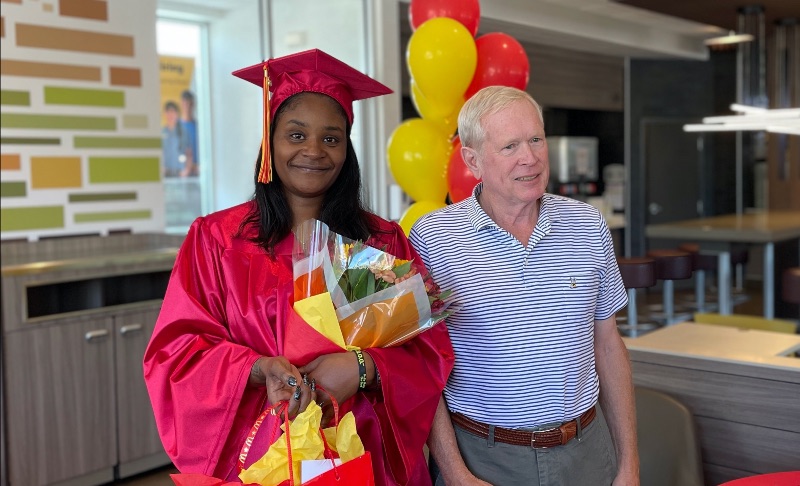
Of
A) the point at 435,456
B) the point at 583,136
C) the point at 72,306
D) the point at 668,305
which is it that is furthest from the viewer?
the point at 583,136

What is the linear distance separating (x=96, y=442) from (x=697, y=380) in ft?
8.76

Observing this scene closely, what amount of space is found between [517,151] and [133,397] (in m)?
2.88

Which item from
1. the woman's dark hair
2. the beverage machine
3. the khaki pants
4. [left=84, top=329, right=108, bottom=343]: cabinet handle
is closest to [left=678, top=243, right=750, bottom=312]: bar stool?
the beverage machine

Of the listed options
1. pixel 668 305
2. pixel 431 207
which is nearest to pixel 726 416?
pixel 431 207

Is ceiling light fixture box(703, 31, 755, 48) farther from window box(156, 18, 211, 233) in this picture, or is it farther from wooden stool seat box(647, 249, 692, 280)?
wooden stool seat box(647, 249, 692, 280)

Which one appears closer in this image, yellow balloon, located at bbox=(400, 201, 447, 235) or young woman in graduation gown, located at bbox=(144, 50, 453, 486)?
young woman in graduation gown, located at bbox=(144, 50, 453, 486)

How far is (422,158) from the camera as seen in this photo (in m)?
3.40

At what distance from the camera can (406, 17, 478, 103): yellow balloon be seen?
323 cm

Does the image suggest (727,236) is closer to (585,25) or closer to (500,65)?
(585,25)

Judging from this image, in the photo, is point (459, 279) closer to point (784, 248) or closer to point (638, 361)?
point (638, 361)

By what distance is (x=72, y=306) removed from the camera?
376 cm

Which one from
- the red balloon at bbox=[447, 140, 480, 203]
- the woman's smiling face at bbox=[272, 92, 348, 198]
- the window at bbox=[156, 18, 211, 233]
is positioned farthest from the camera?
the window at bbox=[156, 18, 211, 233]

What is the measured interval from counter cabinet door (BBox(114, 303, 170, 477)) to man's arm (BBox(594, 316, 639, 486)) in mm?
2682

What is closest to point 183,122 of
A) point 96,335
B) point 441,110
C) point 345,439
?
point 96,335
